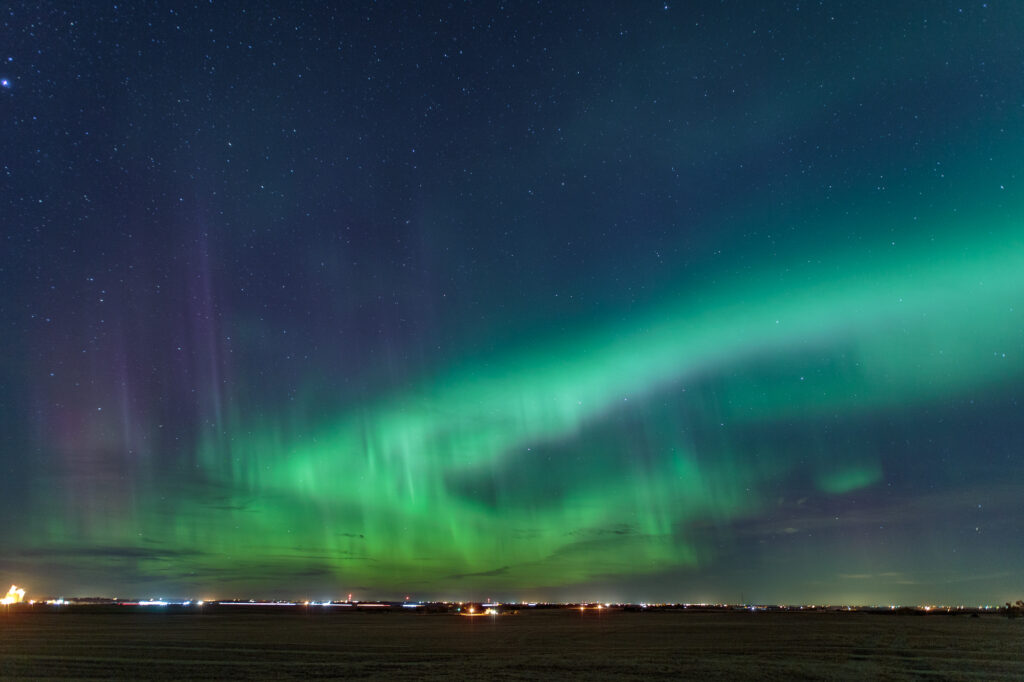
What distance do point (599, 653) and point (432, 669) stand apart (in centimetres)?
2031

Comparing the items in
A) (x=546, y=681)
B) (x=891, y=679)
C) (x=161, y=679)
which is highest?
(x=161, y=679)

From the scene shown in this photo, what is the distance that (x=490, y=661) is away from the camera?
52.2m

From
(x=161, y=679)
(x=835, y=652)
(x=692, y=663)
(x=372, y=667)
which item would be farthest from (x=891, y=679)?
(x=161, y=679)

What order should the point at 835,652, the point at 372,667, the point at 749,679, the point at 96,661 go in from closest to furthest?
the point at 749,679, the point at 372,667, the point at 96,661, the point at 835,652

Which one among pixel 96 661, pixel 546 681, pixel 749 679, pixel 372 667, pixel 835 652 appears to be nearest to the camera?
pixel 546 681

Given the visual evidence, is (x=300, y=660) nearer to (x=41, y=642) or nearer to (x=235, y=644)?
(x=235, y=644)

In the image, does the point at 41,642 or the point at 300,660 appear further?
the point at 41,642

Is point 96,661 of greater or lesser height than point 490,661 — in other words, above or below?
above

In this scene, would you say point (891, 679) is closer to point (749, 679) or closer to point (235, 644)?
point (749, 679)

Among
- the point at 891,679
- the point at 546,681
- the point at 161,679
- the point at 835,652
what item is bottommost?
the point at 835,652

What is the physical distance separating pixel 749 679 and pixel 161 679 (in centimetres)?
3656

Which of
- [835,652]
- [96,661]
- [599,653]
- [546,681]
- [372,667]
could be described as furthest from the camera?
[835,652]

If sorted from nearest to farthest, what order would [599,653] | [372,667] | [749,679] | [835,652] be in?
[749,679] < [372,667] < [599,653] < [835,652]

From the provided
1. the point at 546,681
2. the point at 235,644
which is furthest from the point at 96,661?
the point at 546,681
